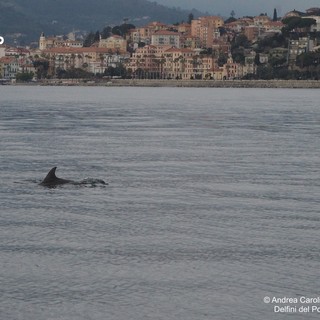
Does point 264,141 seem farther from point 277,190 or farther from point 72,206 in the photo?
point 72,206

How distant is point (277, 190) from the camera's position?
2548 centimetres

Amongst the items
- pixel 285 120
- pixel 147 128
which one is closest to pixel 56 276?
pixel 147 128

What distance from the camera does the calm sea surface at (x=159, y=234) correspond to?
588 inches

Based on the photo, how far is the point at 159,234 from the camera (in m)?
19.3

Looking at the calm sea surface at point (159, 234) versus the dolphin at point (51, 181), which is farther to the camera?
the dolphin at point (51, 181)

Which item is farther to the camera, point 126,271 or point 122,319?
point 126,271

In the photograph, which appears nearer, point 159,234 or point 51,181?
point 159,234

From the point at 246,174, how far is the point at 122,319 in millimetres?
15382

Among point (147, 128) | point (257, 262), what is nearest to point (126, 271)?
point (257, 262)

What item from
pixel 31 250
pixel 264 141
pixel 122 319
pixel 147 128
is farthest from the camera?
pixel 147 128

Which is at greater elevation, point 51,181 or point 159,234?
point 159,234

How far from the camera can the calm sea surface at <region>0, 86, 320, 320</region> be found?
49.0 ft

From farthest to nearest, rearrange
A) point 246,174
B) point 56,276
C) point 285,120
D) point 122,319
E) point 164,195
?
point 285,120
point 246,174
point 164,195
point 56,276
point 122,319

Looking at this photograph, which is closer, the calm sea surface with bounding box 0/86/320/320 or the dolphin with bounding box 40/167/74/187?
the calm sea surface with bounding box 0/86/320/320
